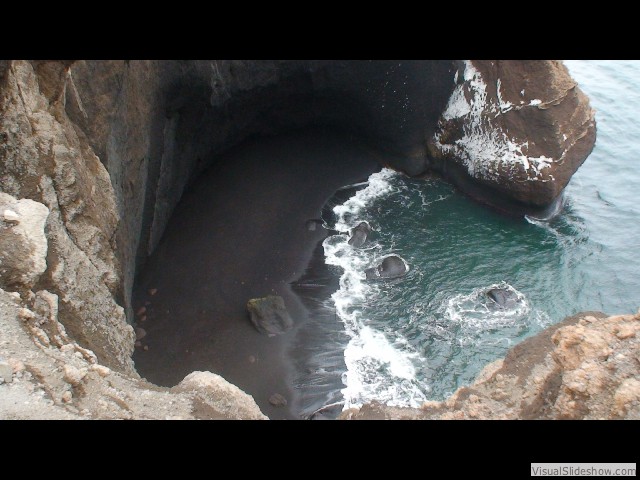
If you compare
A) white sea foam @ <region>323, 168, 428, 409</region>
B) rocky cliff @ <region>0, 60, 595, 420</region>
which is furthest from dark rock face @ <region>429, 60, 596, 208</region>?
white sea foam @ <region>323, 168, 428, 409</region>

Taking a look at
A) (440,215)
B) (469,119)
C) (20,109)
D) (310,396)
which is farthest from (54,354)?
(469,119)

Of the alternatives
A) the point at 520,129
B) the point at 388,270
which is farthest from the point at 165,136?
the point at 520,129

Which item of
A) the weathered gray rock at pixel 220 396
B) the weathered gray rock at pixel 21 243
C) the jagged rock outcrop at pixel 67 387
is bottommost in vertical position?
the weathered gray rock at pixel 220 396

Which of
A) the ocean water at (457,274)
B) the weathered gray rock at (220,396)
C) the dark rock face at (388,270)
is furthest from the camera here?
the dark rock face at (388,270)

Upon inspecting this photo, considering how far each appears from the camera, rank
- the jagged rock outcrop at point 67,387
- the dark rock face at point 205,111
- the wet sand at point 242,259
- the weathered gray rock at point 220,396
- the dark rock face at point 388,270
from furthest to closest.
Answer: the dark rock face at point 388,270
the wet sand at point 242,259
the dark rock face at point 205,111
the weathered gray rock at point 220,396
the jagged rock outcrop at point 67,387

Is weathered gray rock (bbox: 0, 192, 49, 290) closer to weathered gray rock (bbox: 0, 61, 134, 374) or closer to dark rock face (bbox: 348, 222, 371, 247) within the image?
weathered gray rock (bbox: 0, 61, 134, 374)

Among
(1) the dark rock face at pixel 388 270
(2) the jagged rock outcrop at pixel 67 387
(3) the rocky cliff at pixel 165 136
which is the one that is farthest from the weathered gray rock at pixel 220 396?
(1) the dark rock face at pixel 388 270

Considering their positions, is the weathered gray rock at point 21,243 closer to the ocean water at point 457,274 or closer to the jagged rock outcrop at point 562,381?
the jagged rock outcrop at point 562,381

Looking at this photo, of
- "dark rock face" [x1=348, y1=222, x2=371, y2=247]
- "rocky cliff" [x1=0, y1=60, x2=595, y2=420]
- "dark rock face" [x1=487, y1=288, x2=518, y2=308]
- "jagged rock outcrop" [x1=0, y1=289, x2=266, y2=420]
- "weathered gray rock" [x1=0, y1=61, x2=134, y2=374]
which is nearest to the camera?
"jagged rock outcrop" [x1=0, y1=289, x2=266, y2=420]
